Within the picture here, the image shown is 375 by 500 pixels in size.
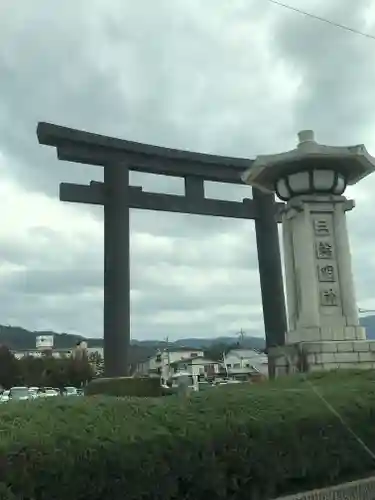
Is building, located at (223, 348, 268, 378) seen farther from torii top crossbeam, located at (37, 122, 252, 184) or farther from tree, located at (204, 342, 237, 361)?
Answer: tree, located at (204, 342, 237, 361)

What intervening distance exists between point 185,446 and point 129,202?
13.9 m

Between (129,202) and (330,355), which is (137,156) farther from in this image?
(330,355)

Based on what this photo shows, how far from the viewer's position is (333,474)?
4.46 meters

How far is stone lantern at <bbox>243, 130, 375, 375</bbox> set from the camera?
34.2 ft

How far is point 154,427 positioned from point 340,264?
26.5 feet

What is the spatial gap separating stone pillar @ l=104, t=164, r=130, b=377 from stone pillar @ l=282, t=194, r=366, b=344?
6.14 m

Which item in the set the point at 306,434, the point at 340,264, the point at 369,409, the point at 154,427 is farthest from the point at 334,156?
the point at 154,427

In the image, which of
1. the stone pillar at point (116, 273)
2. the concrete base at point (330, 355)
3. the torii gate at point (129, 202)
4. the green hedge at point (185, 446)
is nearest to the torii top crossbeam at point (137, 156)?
the torii gate at point (129, 202)

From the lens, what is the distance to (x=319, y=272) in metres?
10.9

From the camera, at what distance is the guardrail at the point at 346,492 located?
13.6ft

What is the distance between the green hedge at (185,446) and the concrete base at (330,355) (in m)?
5.15

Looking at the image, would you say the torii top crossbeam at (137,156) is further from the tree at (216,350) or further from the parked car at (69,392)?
the tree at (216,350)

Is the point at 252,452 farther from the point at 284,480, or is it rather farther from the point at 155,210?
the point at 155,210

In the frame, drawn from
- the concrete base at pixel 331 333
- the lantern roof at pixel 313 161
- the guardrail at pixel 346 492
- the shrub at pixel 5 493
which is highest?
the lantern roof at pixel 313 161
